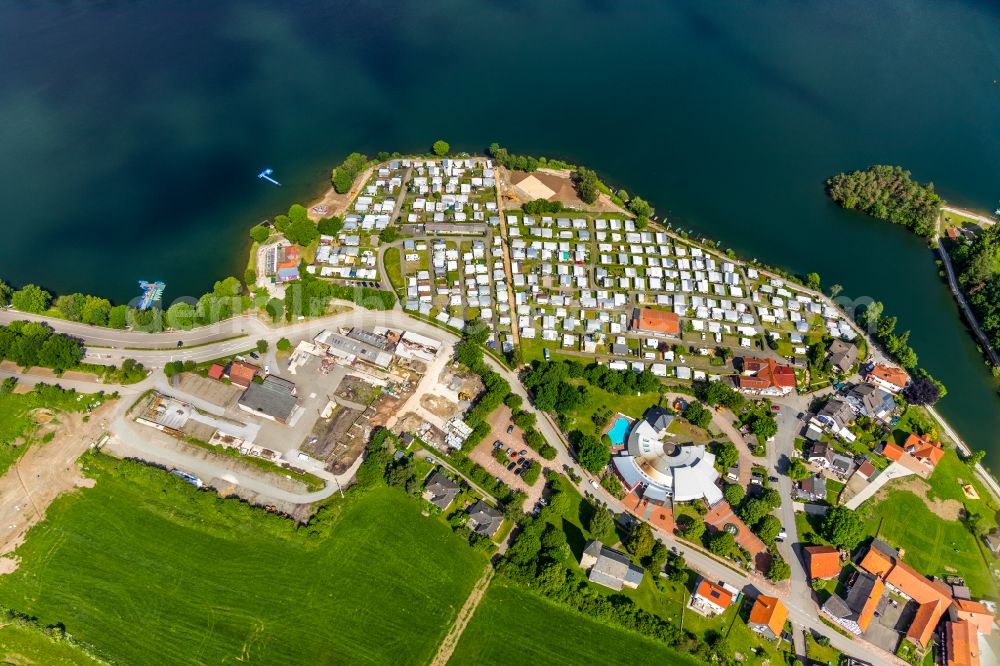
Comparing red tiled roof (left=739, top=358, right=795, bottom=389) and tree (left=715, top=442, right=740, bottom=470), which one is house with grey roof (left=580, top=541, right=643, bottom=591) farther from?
red tiled roof (left=739, top=358, right=795, bottom=389)

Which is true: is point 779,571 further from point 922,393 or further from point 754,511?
point 922,393

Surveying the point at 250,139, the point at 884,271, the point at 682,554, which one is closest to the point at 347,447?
the point at 682,554

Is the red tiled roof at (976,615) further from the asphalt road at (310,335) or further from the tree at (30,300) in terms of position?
the tree at (30,300)

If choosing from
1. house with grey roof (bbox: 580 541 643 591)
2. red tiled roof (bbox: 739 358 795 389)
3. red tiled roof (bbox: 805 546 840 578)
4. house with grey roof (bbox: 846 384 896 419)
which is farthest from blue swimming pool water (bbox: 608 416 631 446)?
house with grey roof (bbox: 846 384 896 419)

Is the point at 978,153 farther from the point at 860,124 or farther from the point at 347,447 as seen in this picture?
the point at 347,447

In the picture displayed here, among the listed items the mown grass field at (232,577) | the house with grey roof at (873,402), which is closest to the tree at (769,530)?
the house with grey roof at (873,402)
